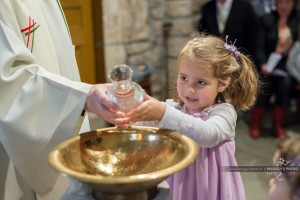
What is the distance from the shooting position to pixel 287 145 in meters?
1.08

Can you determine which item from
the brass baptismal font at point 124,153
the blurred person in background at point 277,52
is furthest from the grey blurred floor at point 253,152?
the brass baptismal font at point 124,153

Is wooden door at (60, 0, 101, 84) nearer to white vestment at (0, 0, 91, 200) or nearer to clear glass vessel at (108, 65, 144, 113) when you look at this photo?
white vestment at (0, 0, 91, 200)

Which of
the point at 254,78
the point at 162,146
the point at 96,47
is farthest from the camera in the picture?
the point at 96,47

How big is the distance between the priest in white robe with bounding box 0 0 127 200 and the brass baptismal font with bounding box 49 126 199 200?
0.27ft

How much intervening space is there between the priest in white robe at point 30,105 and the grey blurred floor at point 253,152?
6.09 feet

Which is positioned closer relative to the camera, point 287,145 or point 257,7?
point 287,145

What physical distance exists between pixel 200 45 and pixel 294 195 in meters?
0.60

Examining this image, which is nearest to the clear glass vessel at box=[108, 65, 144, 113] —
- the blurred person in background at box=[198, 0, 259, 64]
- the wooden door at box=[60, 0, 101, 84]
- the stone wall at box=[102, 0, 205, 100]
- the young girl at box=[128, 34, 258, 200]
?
the young girl at box=[128, 34, 258, 200]

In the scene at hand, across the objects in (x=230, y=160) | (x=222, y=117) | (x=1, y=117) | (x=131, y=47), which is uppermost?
(x=1, y=117)

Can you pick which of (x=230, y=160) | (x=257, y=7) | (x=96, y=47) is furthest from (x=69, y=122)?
(x=257, y=7)

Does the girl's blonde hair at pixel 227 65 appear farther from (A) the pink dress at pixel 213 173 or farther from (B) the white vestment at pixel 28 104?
(B) the white vestment at pixel 28 104

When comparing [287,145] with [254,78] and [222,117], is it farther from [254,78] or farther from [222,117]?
[254,78]

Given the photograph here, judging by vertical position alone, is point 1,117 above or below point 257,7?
above

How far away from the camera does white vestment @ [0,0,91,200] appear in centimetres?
121
